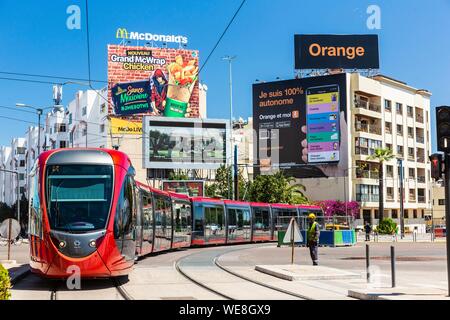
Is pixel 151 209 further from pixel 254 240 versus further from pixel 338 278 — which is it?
pixel 254 240

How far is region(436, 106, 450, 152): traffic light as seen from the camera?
42.5 feet

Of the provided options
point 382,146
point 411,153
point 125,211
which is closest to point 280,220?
point 125,211

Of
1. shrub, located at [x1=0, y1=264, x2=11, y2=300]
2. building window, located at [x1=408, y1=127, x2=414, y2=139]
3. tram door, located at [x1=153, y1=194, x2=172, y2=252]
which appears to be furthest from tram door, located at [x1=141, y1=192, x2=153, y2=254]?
building window, located at [x1=408, y1=127, x2=414, y2=139]

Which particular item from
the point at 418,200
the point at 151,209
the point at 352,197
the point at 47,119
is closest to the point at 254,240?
the point at 151,209

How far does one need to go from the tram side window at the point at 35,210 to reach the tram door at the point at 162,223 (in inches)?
393

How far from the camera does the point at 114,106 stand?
9031 cm

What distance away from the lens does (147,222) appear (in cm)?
2405

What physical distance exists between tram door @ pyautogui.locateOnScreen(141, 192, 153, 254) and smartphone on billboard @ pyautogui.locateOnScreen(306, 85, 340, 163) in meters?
59.7

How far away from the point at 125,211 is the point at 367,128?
7456 centimetres

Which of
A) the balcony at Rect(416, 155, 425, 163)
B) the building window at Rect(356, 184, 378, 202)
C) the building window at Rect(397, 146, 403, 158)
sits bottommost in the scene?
the building window at Rect(356, 184, 378, 202)

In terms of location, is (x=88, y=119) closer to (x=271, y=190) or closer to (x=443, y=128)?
(x=271, y=190)

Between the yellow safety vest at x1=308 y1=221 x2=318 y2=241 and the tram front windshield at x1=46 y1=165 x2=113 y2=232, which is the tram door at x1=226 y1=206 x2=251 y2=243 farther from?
the tram front windshield at x1=46 y1=165 x2=113 y2=232

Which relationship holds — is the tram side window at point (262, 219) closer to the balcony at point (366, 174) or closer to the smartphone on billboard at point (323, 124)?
the smartphone on billboard at point (323, 124)

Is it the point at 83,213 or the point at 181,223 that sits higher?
the point at 83,213
